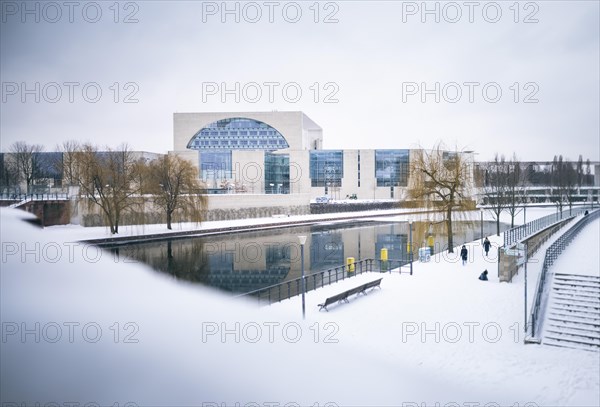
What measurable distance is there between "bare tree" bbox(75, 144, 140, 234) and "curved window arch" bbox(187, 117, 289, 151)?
119 ft

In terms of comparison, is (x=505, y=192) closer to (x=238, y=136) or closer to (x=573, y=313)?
(x=573, y=313)

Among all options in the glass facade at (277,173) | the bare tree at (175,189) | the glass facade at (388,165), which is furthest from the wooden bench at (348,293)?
the glass facade at (388,165)

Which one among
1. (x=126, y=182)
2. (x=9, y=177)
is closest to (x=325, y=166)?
(x=126, y=182)

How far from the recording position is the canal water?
19.0m

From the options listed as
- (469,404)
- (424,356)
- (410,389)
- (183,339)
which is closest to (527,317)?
(424,356)

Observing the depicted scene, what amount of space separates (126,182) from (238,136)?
38742 mm

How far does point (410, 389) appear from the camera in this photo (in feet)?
7.30

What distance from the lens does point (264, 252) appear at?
1015 inches

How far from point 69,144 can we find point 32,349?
131 ft

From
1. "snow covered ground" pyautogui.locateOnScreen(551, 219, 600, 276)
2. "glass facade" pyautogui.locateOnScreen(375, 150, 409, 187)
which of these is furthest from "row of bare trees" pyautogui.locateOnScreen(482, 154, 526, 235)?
"glass facade" pyautogui.locateOnScreen(375, 150, 409, 187)

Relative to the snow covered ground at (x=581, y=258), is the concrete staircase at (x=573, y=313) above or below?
below

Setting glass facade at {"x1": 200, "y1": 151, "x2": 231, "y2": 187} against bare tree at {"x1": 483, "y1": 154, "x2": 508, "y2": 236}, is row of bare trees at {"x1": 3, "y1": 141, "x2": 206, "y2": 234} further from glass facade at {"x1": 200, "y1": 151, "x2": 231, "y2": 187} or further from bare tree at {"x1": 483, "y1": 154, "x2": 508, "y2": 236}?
glass facade at {"x1": 200, "y1": 151, "x2": 231, "y2": 187}

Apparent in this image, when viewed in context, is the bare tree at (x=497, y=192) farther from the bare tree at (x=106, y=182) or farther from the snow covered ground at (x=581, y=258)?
the bare tree at (x=106, y=182)

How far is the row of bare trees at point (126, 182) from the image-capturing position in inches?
1198
